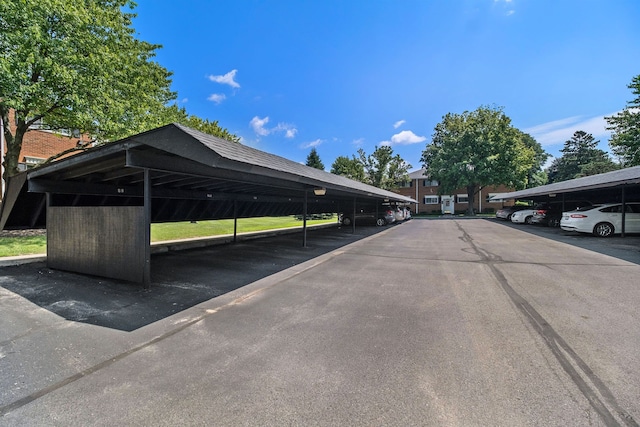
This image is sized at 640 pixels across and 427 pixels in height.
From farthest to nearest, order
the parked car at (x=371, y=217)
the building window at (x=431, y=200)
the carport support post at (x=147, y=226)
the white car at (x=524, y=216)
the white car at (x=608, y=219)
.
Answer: the building window at (x=431, y=200) < the parked car at (x=371, y=217) < the white car at (x=524, y=216) < the white car at (x=608, y=219) < the carport support post at (x=147, y=226)

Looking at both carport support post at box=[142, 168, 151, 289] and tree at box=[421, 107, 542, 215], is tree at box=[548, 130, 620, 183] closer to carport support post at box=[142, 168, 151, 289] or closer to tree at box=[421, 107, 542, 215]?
tree at box=[421, 107, 542, 215]

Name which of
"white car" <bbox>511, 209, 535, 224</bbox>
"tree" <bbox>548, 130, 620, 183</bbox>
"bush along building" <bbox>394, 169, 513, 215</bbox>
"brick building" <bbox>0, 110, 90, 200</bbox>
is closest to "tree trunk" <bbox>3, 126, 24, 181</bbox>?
"brick building" <bbox>0, 110, 90, 200</bbox>

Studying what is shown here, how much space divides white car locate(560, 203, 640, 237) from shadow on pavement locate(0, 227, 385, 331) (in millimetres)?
13342

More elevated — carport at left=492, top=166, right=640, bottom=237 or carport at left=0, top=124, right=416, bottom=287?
carport at left=492, top=166, right=640, bottom=237

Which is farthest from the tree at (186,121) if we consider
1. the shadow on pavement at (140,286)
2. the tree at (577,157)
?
the tree at (577,157)

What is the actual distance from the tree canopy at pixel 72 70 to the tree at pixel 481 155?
114ft

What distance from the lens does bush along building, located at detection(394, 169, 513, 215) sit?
1810 inches

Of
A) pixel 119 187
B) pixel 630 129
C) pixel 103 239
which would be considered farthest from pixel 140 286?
pixel 630 129

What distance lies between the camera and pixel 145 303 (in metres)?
4.89

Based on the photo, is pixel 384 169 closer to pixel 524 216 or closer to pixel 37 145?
pixel 524 216

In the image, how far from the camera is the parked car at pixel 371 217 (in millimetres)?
23422

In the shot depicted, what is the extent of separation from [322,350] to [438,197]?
49.7m

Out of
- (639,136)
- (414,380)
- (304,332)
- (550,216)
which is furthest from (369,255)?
(639,136)

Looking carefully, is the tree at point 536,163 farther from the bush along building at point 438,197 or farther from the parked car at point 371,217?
the parked car at point 371,217
